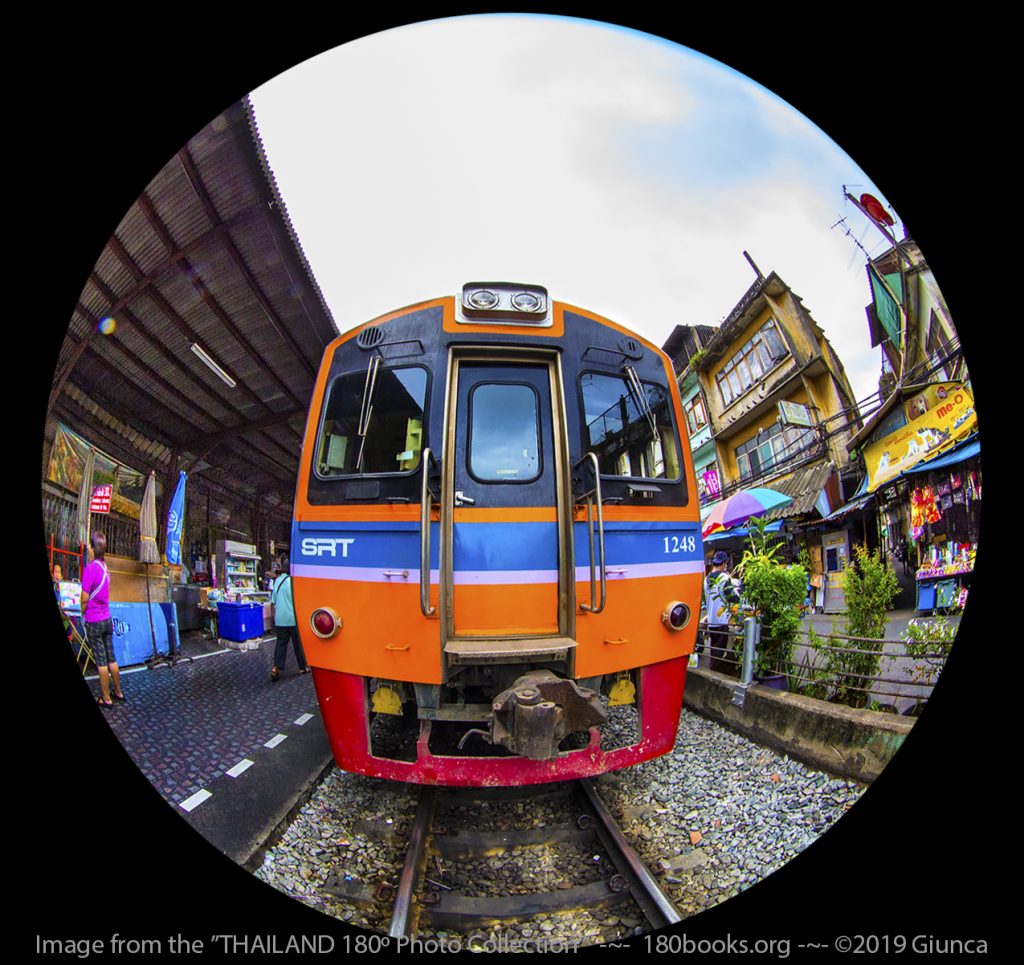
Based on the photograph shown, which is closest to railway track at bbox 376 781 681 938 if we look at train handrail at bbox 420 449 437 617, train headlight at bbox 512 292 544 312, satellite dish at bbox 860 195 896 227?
train handrail at bbox 420 449 437 617

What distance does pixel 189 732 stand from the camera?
1402 millimetres

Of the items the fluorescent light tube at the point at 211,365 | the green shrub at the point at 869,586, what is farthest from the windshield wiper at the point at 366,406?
the green shrub at the point at 869,586

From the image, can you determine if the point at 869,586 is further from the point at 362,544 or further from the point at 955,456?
the point at 362,544

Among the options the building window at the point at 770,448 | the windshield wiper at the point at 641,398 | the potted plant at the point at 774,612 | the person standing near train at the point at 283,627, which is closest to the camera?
the building window at the point at 770,448

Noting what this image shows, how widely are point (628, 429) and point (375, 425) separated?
4.40 feet

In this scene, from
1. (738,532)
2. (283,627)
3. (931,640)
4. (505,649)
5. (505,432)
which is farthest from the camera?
(283,627)

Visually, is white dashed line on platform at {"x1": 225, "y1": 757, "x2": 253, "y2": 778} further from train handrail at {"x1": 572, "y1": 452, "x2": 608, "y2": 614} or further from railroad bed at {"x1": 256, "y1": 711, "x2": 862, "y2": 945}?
train handrail at {"x1": 572, "y1": 452, "x2": 608, "y2": 614}

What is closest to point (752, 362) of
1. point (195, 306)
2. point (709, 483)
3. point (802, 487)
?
point (802, 487)

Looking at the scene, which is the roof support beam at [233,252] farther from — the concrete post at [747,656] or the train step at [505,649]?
the concrete post at [747,656]

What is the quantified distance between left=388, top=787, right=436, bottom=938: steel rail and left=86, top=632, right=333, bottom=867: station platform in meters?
0.52

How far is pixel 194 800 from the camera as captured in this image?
1270 mm

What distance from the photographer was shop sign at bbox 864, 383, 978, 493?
116 centimetres

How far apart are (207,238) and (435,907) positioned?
2.31 m

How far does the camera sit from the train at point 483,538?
185 cm
